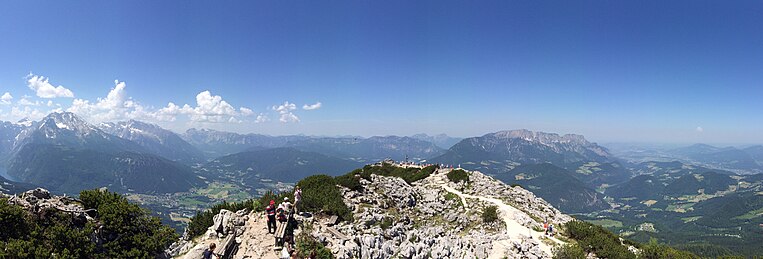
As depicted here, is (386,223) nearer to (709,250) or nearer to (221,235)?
(221,235)

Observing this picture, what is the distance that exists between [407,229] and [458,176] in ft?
101

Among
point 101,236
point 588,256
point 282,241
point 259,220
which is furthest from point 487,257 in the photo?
point 101,236

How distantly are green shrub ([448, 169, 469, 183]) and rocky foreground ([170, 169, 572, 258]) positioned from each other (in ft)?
37.0

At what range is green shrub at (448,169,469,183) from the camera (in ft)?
208

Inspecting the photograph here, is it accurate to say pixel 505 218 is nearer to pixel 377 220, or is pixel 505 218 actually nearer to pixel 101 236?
pixel 377 220

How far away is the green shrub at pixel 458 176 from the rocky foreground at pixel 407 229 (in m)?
11.3

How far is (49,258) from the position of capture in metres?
20.4

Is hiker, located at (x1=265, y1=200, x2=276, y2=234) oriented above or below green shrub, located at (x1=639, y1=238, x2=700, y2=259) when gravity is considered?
above

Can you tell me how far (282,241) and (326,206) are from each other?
9721mm

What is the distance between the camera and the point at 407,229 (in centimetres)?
3628

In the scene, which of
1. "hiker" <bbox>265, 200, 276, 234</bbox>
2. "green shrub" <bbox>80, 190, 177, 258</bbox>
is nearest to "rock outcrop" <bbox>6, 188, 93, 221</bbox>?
"green shrub" <bbox>80, 190, 177, 258</bbox>

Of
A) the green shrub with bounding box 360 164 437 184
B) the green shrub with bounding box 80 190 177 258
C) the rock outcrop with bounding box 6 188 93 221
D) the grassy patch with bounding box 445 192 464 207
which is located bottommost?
the grassy patch with bounding box 445 192 464 207

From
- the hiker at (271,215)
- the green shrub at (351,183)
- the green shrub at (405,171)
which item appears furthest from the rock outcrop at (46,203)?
the green shrub at (405,171)

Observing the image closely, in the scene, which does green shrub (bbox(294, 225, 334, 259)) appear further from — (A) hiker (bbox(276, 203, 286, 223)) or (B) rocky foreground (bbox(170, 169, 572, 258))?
(A) hiker (bbox(276, 203, 286, 223))
